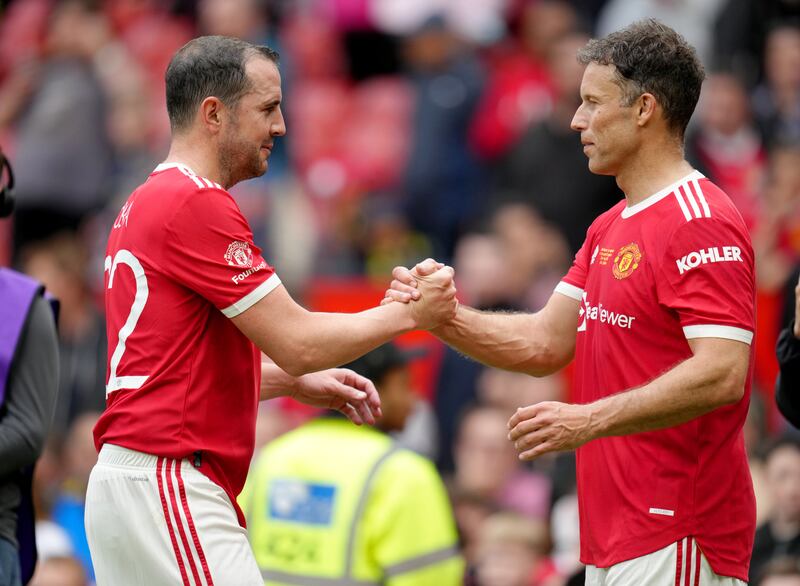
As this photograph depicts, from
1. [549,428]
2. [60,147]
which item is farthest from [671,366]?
[60,147]

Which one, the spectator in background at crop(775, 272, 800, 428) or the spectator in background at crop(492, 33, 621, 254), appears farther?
the spectator in background at crop(492, 33, 621, 254)

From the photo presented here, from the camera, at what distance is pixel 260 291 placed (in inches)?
215

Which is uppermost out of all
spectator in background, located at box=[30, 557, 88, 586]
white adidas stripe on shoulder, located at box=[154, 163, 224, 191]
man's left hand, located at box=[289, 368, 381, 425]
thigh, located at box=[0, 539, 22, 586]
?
white adidas stripe on shoulder, located at box=[154, 163, 224, 191]

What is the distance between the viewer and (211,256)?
213 inches

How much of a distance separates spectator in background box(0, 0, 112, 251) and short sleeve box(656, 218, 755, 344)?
8.79m

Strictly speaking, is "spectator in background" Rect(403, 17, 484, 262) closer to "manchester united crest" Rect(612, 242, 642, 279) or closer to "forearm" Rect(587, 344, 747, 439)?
"manchester united crest" Rect(612, 242, 642, 279)

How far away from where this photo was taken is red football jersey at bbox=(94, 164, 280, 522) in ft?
17.7

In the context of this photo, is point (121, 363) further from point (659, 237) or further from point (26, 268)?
point (26, 268)

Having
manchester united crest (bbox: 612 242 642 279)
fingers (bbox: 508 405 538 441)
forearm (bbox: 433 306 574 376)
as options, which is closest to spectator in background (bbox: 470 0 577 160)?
forearm (bbox: 433 306 574 376)

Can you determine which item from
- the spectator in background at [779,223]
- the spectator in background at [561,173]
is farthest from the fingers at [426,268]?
the spectator in background at [561,173]

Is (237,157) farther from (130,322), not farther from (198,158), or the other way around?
(130,322)

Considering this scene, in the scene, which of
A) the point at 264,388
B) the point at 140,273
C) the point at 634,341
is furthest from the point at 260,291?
the point at 634,341

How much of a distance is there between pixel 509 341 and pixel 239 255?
4.84 feet

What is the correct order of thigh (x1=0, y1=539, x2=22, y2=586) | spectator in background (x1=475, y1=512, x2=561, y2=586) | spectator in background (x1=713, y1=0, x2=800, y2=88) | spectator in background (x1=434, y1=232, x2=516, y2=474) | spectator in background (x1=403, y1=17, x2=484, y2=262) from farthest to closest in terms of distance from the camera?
spectator in background (x1=403, y1=17, x2=484, y2=262)
spectator in background (x1=713, y1=0, x2=800, y2=88)
spectator in background (x1=434, y1=232, x2=516, y2=474)
spectator in background (x1=475, y1=512, x2=561, y2=586)
thigh (x1=0, y1=539, x2=22, y2=586)
